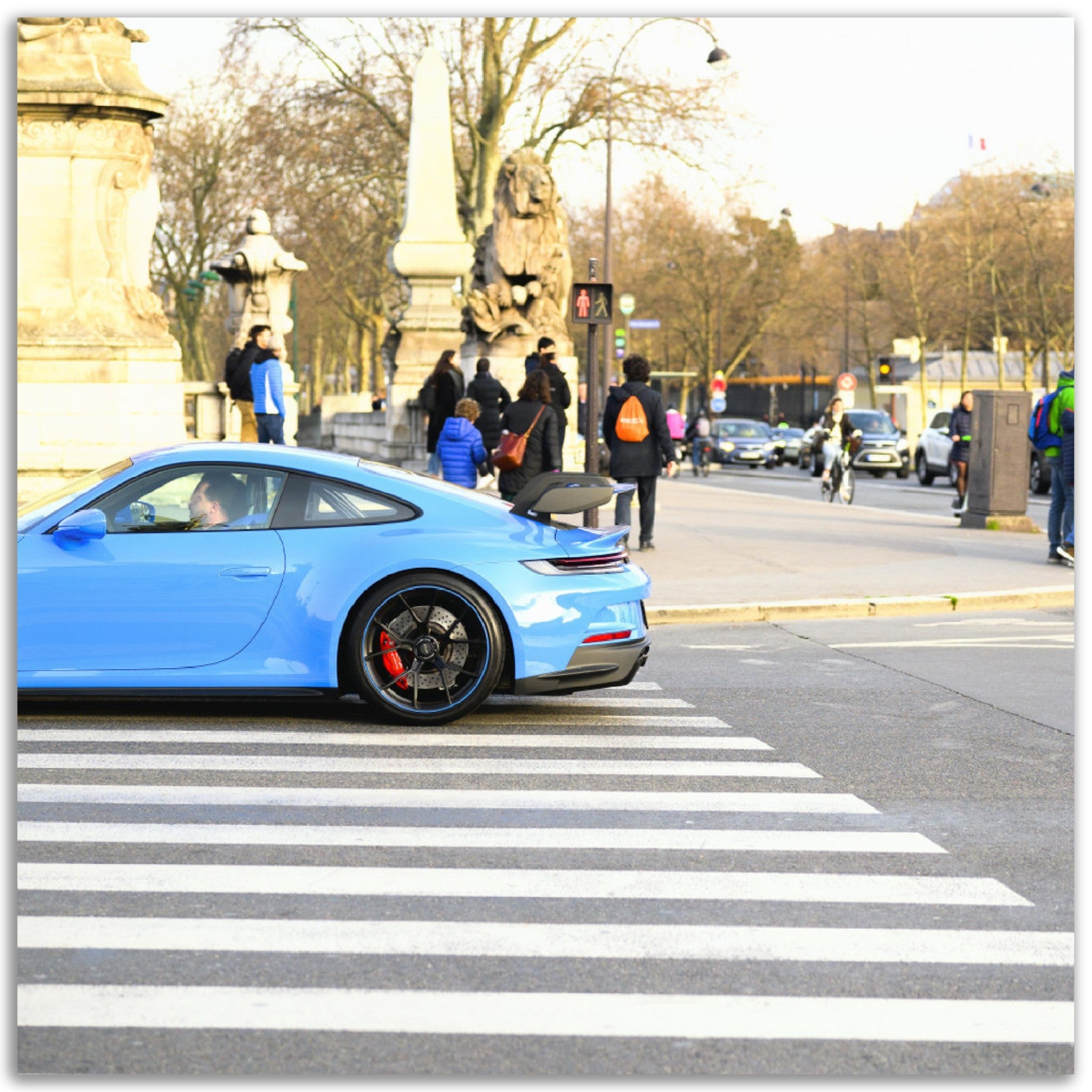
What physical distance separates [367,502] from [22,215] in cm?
1168

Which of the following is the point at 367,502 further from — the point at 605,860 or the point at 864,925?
the point at 864,925

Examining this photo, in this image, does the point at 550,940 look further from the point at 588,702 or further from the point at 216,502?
the point at 588,702

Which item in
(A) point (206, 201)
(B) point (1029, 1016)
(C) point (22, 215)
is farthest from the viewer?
(A) point (206, 201)

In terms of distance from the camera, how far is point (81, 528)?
8352mm

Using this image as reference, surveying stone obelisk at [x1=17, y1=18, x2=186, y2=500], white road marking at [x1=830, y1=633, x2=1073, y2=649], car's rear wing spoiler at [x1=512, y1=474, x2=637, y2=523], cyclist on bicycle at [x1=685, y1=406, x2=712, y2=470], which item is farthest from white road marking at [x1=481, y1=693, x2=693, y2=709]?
cyclist on bicycle at [x1=685, y1=406, x2=712, y2=470]

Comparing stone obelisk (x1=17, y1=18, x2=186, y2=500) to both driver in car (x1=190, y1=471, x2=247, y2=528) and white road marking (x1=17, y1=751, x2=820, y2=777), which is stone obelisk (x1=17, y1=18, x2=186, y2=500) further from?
white road marking (x1=17, y1=751, x2=820, y2=777)

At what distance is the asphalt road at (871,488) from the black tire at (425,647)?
1825cm

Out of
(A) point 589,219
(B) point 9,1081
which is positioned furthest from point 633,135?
(B) point 9,1081

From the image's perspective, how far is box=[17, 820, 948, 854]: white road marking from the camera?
20.4 feet

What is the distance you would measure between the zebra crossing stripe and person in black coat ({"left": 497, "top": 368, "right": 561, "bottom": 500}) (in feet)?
32.5

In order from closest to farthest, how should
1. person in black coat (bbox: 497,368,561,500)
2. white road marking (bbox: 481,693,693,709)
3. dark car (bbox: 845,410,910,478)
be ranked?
white road marking (bbox: 481,693,693,709)
person in black coat (bbox: 497,368,561,500)
dark car (bbox: 845,410,910,478)

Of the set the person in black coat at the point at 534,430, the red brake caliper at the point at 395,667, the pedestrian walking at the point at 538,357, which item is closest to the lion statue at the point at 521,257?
the pedestrian walking at the point at 538,357

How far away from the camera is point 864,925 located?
17.3 feet

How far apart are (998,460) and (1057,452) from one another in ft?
15.5
